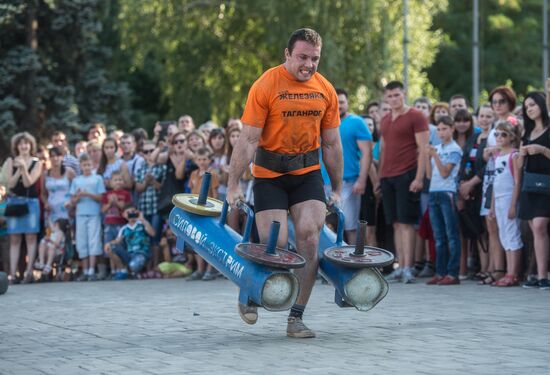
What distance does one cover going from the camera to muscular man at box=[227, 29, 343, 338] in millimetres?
9062

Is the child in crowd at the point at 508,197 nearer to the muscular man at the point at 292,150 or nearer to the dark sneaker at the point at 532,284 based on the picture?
the dark sneaker at the point at 532,284

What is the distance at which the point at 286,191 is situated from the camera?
9.28 meters

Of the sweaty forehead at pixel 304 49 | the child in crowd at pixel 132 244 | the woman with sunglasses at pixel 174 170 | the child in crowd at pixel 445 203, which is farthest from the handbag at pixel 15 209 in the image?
the sweaty forehead at pixel 304 49

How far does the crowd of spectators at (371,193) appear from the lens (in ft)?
46.1

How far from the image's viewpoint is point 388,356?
314 inches

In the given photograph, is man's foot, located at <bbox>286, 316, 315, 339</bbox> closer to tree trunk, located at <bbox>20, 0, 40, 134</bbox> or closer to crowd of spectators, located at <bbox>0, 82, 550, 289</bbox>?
crowd of spectators, located at <bbox>0, 82, 550, 289</bbox>

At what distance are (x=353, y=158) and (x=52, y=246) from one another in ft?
16.2

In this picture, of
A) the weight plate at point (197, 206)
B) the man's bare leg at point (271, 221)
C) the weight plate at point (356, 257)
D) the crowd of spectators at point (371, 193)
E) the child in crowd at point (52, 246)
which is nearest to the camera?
the weight plate at point (356, 257)

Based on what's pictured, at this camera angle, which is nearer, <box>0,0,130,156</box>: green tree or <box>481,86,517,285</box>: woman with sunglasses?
<box>481,86,517,285</box>: woman with sunglasses

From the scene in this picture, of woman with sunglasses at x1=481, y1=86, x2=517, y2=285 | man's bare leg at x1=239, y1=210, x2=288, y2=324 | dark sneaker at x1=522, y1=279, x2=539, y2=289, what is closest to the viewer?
man's bare leg at x1=239, y1=210, x2=288, y2=324

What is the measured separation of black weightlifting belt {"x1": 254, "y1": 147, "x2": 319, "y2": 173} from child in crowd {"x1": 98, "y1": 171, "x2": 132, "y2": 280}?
8912 millimetres

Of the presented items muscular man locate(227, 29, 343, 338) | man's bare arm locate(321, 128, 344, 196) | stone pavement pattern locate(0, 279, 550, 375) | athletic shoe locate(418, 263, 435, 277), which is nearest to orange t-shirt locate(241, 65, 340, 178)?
muscular man locate(227, 29, 343, 338)

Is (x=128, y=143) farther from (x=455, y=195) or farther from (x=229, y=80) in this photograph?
(x=229, y=80)

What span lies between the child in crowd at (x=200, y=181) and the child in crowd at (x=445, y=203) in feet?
10.9
